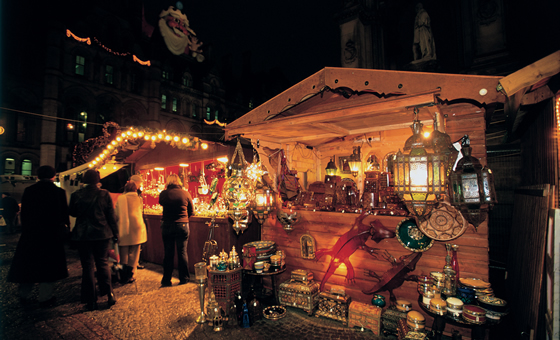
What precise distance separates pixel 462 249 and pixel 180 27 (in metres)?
28.6

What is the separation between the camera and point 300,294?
171 inches

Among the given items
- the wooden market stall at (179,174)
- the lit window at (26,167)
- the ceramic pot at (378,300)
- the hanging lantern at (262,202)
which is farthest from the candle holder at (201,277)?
the lit window at (26,167)

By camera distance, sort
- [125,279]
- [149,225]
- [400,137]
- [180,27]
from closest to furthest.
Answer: [125,279] < [400,137] < [149,225] < [180,27]

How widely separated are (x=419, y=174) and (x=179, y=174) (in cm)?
754

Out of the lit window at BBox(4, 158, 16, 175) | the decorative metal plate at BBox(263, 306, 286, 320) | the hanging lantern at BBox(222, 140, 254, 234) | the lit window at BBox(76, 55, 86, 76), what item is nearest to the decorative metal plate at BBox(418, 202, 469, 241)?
the decorative metal plate at BBox(263, 306, 286, 320)

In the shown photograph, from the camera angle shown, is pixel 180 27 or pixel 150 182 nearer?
pixel 150 182

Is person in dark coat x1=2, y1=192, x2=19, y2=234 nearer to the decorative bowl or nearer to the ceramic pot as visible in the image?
the ceramic pot

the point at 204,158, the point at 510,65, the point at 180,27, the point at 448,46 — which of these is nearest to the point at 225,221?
the point at 204,158

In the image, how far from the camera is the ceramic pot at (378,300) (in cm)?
384

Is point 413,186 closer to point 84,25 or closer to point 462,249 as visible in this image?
point 462,249

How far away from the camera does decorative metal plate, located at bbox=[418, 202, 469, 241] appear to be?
3.46 metres

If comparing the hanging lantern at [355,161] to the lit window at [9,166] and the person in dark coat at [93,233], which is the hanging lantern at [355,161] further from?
the lit window at [9,166]

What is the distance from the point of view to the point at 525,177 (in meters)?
4.78

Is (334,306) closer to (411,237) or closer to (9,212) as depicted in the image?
(411,237)
